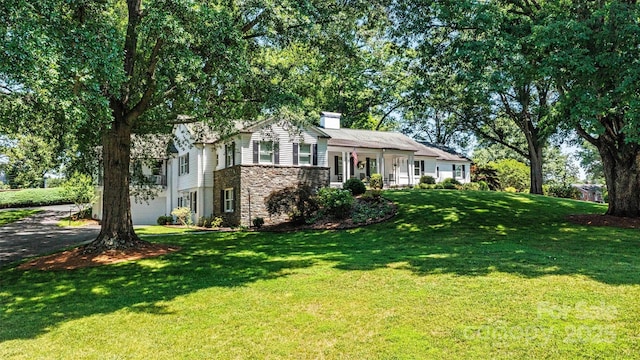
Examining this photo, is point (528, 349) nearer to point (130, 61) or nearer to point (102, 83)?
point (102, 83)

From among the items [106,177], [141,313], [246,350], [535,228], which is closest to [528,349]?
[246,350]

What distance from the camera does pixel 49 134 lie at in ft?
45.4

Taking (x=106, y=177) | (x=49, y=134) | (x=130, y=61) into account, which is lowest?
(x=106, y=177)

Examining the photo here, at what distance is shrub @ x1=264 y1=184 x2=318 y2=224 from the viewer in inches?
854

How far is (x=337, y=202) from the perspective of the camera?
20344 mm

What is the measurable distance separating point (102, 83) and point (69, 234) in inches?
592

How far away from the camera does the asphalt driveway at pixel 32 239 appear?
15203 mm

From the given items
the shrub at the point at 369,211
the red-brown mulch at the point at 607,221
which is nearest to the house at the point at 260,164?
the shrub at the point at 369,211

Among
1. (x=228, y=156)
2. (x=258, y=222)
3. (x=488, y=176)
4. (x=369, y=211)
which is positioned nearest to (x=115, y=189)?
(x=258, y=222)

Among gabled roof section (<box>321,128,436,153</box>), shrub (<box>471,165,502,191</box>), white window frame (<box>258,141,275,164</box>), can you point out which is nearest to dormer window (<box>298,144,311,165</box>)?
white window frame (<box>258,141,275,164</box>)

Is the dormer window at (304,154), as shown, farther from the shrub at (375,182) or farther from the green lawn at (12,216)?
the green lawn at (12,216)

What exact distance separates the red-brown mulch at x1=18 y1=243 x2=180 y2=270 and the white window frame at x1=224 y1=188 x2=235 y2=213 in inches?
440

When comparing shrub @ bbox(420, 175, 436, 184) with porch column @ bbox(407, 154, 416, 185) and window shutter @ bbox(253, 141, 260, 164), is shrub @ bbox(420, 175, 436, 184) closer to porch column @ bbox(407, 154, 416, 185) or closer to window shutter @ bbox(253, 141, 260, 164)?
porch column @ bbox(407, 154, 416, 185)

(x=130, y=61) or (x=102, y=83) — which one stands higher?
(x=130, y=61)
